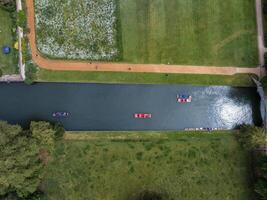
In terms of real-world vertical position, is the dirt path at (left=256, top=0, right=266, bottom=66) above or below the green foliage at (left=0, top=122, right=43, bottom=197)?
above

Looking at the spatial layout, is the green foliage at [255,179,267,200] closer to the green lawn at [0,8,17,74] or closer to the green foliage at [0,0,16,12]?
the green lawn at [0,8,17,74]

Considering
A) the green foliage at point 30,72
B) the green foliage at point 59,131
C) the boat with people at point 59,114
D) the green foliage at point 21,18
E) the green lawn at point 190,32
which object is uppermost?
the green foliage at point 21,18

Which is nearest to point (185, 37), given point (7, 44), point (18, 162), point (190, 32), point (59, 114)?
point (190, 32)

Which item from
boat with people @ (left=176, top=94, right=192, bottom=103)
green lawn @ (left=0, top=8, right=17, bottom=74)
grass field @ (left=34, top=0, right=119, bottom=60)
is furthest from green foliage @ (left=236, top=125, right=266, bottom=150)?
green lawn @ (left=0, top=8, right=17, bottom=74)

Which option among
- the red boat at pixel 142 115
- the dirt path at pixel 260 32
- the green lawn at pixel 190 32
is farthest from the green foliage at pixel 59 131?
the dirt path at pixel 260 32

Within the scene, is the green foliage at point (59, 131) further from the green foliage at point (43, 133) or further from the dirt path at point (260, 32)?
the dirt path at point (260, 32)

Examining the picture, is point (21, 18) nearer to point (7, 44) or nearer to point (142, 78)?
point (7, 44)
